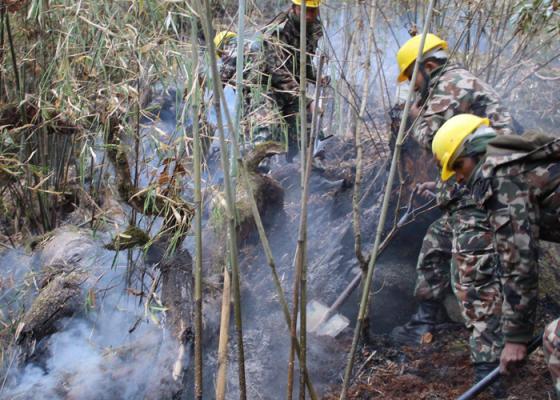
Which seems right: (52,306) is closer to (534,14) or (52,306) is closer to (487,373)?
(487,373)

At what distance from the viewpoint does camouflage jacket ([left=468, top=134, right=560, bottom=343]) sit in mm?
2410

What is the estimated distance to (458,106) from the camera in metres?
3.30

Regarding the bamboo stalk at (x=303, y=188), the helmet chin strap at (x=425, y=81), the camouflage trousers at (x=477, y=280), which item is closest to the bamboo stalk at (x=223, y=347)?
the bamboo stalk at (x=303, y=188)

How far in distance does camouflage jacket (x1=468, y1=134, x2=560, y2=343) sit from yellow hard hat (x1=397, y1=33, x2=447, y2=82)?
1.16 m

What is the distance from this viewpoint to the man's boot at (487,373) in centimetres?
295

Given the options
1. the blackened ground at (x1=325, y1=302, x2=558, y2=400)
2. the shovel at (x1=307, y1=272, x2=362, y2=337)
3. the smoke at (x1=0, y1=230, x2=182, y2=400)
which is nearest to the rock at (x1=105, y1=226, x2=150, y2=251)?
the smoke at (x1=0, y1=230, x2=182, y2=400)

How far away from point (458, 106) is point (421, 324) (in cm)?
126

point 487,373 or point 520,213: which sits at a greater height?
point 520,213

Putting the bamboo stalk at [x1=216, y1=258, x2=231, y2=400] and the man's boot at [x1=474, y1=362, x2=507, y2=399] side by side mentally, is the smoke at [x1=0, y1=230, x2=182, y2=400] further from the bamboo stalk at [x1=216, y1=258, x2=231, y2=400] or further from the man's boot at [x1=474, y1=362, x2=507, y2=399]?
the man's boot at [x1=474, y1=362, x2=507, y2=399]

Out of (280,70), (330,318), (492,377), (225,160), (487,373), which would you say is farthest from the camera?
(280,70)

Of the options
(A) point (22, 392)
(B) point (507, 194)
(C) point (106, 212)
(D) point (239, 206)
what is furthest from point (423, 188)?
(A) point (22, 392)

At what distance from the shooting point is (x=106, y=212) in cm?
333

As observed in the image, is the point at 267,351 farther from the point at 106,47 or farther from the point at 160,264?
the point at 106,47

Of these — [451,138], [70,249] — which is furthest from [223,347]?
[70,249]
